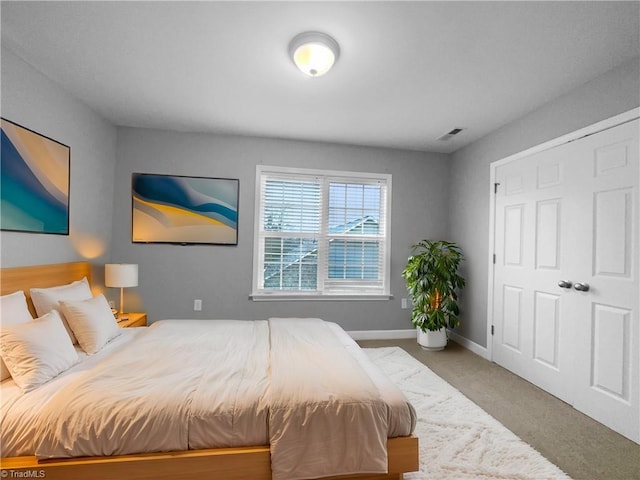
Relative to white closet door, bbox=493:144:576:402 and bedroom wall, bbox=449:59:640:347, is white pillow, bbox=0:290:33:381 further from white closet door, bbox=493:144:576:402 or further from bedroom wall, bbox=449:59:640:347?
bedroom wall, bbox=449:59:640:347

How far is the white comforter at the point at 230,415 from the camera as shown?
141 centimetres

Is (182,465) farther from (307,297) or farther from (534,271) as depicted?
(534,271)

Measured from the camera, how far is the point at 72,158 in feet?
9.42

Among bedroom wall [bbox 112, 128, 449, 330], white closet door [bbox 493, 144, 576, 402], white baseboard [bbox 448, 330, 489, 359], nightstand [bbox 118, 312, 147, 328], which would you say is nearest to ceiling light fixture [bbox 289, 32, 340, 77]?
bedroom wall [bbox 112, 128, 449, 330]

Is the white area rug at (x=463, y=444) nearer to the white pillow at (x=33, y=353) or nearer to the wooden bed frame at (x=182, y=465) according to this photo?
the wooden bed frame at (x=182, y=465)

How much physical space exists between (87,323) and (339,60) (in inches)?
99.1

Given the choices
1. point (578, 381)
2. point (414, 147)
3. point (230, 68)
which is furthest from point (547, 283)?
point (230, 68)

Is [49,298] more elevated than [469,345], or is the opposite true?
[49,298]

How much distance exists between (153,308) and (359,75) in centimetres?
330

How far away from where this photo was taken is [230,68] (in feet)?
7.87

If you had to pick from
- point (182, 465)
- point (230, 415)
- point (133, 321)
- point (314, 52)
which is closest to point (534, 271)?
point (314, 52)

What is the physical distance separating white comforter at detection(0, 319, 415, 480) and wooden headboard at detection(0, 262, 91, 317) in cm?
91

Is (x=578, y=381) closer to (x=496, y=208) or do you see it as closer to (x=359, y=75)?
(x=496, y=208)

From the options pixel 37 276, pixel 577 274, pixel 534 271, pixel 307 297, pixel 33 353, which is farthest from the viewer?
pixel 307 297
